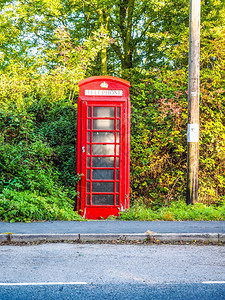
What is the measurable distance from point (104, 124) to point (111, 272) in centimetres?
449

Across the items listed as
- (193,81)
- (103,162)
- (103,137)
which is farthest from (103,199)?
(193,81)

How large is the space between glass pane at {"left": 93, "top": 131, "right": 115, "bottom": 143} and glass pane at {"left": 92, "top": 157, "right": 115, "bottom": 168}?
38 centimetres

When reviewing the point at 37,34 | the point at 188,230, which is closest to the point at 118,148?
the point at 188,230

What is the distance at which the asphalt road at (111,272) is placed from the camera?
4.16 meters

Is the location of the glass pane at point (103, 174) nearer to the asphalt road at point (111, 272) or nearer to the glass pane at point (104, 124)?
the glass pane at point (104, 124)

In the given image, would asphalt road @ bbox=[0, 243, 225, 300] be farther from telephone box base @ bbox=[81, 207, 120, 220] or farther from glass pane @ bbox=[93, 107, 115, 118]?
glass pane @ bbox=[93, 107, 115, 118]

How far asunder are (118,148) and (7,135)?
9.73 feet

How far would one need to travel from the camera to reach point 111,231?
697cm

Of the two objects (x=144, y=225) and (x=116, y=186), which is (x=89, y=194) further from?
(x=144, y=225)

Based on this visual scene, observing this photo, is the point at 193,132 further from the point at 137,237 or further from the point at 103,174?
the point at 137,237

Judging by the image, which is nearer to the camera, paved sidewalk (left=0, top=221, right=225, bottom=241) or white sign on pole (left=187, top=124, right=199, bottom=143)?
paved sidewalk (left=0, top=221, right=225, bottom=241)

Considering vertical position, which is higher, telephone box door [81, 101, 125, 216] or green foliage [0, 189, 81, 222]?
telephone box door [81, 101, 125, 216]

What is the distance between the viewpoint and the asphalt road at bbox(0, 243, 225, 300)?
416 centimetres

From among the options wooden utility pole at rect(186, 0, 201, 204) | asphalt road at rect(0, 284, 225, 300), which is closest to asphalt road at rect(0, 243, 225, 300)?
asphalt road at rect(0, 284, 225, 300)
